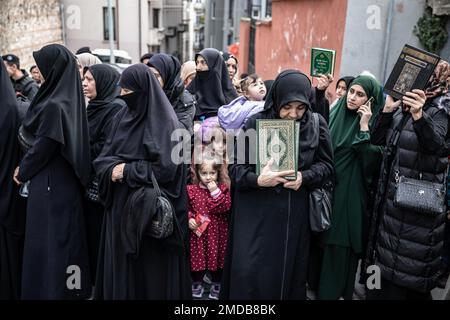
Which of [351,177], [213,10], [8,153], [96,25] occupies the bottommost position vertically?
[351,177]

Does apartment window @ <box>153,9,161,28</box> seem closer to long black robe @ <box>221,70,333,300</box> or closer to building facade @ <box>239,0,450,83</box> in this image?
building facade @ <box>239,0,450,83</box>

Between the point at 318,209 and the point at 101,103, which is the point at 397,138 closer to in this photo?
the point at 318,209

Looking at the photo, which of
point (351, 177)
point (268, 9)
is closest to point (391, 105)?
point (351, 177)

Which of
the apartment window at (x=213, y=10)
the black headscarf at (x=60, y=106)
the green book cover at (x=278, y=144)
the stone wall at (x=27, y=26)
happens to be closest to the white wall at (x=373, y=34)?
the green book cover at (x=278, y=144)

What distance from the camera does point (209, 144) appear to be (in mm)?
3758

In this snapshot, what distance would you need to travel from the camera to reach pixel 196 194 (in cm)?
352

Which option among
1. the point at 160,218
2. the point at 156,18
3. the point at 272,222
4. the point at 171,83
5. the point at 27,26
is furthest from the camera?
the point at 156,18

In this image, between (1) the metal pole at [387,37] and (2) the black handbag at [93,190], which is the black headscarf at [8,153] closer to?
(2) the black handbag at [93,190]

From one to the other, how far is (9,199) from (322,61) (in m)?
2.68

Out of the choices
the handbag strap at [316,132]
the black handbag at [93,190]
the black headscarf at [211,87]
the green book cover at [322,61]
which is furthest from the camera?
the black headscarf at [211,87]

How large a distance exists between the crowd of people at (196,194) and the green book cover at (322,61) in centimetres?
35

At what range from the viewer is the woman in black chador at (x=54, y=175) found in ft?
10.1

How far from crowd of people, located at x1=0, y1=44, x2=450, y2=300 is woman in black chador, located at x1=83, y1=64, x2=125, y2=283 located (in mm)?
11
